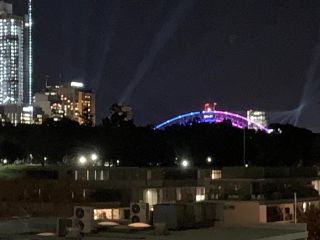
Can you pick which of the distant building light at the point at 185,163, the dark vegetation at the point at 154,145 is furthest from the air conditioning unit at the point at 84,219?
the distant building light at the point at 185,163

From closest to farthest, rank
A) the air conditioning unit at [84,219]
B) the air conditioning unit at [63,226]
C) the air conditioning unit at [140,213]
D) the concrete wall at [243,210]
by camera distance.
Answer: the air conditioning unit at [63,226]
the air conditioning unit at [84,219]
the air conditioning unit at [140,213]
the concrete wall at [243,210]

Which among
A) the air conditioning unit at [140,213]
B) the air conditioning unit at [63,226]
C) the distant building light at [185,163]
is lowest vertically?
the air conditioning unit at [63,226]

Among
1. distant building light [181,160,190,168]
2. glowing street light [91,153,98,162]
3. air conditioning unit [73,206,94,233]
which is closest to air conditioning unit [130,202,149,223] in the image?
air conditioning unit [73,206,94,233]

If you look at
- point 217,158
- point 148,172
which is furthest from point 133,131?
point 148,172

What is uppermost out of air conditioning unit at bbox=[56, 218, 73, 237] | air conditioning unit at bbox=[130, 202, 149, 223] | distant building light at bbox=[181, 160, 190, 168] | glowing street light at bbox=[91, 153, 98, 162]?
glowing street light at bbox=[91, 153, 98, 162]

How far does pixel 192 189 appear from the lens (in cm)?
4850

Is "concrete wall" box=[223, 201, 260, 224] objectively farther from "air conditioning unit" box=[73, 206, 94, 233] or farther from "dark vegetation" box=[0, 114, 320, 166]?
"dark vegetation" box=[0, 114, 320, 166]

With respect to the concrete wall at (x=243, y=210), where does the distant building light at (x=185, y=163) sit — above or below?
above

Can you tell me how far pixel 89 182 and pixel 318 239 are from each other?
16.7 meters

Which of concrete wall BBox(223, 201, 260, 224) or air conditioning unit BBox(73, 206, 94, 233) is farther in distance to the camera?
concrete wall BBox(223, 201, 260, 224)

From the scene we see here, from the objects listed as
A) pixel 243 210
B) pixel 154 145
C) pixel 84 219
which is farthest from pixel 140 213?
pixel 154 145

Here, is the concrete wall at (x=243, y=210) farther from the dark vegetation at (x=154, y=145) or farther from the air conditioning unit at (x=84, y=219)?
the dark vegetation at (x=154, y=145)

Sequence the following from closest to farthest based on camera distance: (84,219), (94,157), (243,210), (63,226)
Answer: (63,226) → (84,219) → (243,210) → (94,157)

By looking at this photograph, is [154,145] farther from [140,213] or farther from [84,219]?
[84,219]
